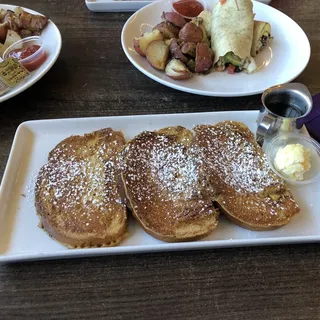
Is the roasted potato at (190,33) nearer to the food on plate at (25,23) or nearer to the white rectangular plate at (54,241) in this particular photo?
the white rectangular plate at (54,241)

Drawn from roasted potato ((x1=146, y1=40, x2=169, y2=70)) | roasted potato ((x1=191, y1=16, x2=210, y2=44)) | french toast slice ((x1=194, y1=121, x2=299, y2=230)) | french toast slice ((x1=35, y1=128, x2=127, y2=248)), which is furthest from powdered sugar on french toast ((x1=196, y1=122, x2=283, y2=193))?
roasted potato ((x1=191, y1=16, x2=210, y2=44))

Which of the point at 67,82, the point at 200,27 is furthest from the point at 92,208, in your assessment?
the point at 200,27

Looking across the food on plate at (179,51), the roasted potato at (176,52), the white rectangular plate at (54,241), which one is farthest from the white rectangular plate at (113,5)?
the white rectangular plate at (54,241)

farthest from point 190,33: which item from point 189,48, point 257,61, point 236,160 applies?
point 236,160

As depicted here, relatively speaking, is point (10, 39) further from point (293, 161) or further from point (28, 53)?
point (293, 161)

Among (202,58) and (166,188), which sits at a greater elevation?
(202,58)
